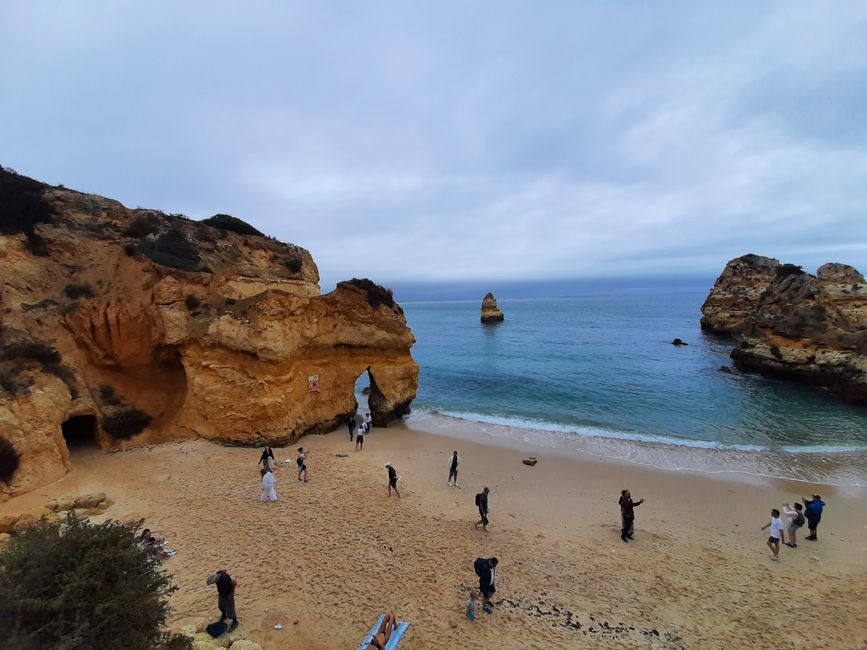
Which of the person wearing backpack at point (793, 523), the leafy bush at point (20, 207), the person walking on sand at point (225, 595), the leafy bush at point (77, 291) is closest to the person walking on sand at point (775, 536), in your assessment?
the person wearing backpack at point (793, 523)

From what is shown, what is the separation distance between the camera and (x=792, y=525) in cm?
1038

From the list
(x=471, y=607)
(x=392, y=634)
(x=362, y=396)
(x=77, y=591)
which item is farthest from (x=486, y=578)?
(x=362, y=396)

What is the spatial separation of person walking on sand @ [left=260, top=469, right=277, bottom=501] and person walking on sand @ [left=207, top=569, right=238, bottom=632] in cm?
437

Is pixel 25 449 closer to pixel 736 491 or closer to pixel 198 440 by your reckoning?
pixel 198 440

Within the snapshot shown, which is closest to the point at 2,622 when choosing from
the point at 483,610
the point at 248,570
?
the point at 248,570

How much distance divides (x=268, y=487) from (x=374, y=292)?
10.5m

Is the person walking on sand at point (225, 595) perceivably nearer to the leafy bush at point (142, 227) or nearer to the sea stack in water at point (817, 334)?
the leafy bush at point (142, 227)

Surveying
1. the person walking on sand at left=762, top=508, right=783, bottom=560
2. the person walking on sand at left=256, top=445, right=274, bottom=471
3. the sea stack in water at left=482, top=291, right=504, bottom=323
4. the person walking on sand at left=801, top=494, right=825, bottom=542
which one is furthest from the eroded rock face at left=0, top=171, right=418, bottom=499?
the sea stack in water at left=482, top=291, right=504, bottom=323

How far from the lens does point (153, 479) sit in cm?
1224

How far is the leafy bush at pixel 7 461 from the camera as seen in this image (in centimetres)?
1036

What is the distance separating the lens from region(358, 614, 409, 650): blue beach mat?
6.57 m

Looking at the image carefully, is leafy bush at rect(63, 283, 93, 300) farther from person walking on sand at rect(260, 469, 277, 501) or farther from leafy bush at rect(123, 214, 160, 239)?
person walking on sand at rect(260, 469, 277, 501)

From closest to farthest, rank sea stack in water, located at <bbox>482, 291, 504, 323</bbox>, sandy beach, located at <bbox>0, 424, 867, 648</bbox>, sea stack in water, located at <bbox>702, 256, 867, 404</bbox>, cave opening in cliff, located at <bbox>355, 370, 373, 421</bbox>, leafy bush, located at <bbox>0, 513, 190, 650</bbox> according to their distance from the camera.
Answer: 1. leafy bush, located at <bbox>0, 513, 190, 650</bbox>
2. sandy beach, located at <bbox>0, 424, 867, 648</bbox>
3. cave opening in cliff, located at <bbox>355, 370, 373, 421</bbox>
4. sea stack in water, located at <bbox>702, 256, 867, 404</bbox>
5. sea stack in water, located at <bbox>482, 291, 504, 323</bbox>

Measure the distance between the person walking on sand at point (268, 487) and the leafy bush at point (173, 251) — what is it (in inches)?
380
